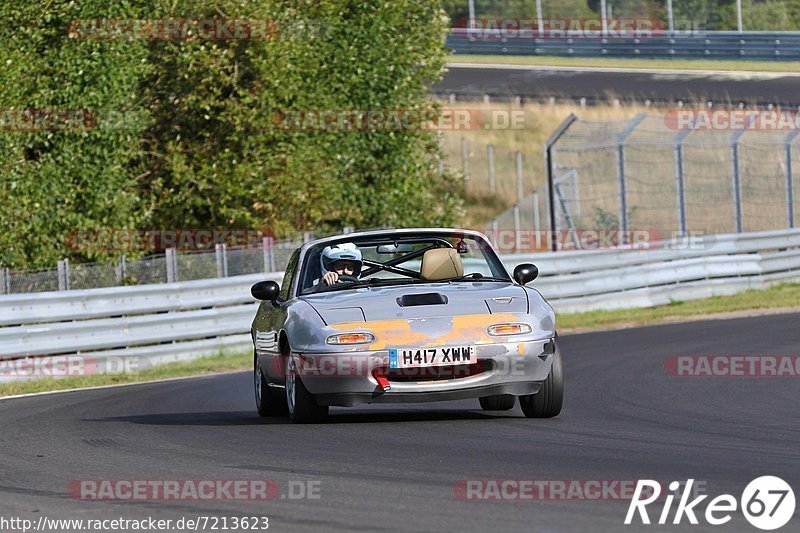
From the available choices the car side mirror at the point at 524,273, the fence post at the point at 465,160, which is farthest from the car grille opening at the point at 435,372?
the fence post at the point at 465,160

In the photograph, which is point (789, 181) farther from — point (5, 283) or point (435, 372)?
point (435, 372)

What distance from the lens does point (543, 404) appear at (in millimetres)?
10250

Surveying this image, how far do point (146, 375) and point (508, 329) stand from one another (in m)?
9.58

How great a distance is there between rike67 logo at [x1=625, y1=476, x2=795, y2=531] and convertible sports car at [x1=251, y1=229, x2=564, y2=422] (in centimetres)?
298

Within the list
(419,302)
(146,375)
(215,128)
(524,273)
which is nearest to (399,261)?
(524,273)

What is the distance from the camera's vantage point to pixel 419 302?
10.1m

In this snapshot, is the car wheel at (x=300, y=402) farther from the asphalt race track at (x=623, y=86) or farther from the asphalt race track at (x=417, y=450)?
the asphalt race track at (x=623, y=86)

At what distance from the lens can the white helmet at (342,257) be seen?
11.3 m

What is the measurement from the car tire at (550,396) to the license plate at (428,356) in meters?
0.68

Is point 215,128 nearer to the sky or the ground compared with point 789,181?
nearer to the sky

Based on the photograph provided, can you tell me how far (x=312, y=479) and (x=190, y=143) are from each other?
2117 cm

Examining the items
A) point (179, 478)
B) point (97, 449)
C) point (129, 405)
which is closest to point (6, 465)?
point (97, 449)

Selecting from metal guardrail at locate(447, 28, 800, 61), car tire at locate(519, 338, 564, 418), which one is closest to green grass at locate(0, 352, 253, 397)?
car tire at locate(519, 338, 564, 418)

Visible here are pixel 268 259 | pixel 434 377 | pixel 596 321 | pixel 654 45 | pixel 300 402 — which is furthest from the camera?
pixel 654 45
